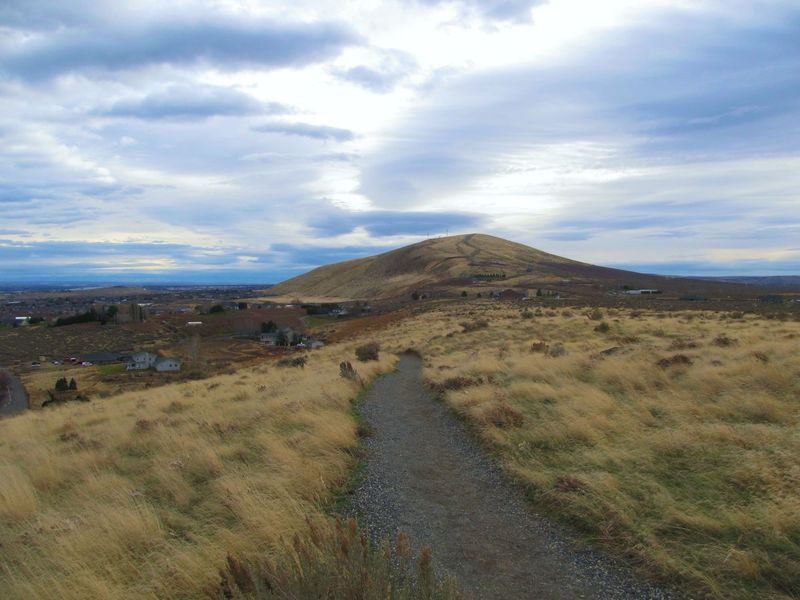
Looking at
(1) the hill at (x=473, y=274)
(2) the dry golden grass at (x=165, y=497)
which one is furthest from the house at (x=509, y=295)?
(2) the dry golden grass at (x=165, y=497)

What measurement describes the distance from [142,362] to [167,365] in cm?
645

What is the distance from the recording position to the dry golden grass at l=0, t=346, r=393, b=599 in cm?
460

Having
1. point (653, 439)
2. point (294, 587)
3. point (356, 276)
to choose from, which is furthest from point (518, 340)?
point (356, 276)

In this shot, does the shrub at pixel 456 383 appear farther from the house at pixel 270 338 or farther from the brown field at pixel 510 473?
the house at pixel 270 338

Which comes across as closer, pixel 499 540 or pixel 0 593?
pixel 0 593

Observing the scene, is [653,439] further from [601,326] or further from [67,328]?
[67,328]

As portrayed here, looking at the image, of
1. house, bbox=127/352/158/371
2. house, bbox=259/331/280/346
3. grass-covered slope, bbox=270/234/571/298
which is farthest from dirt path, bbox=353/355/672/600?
grass-covered slope, bbox=270/234/571/298

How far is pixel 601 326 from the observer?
2756 centimetres

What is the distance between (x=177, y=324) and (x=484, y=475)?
10242 centimetres

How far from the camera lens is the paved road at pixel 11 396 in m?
41.0

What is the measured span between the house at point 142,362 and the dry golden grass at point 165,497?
58.2 metres

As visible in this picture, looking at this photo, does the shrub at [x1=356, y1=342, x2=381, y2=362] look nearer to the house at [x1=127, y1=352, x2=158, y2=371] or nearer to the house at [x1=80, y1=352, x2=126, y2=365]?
the house at [x1=127, y1=352, x2=158, y2=371]

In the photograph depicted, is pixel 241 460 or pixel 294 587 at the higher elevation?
pixel 294 587

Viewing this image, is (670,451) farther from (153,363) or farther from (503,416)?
(153,363)
